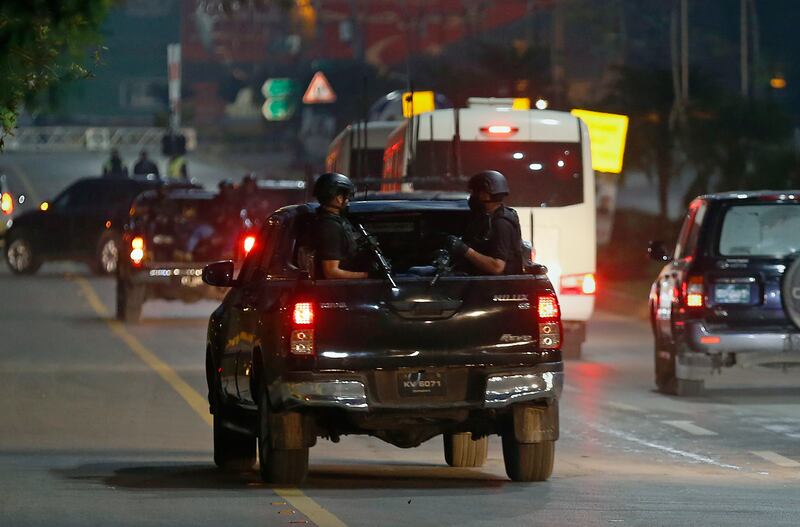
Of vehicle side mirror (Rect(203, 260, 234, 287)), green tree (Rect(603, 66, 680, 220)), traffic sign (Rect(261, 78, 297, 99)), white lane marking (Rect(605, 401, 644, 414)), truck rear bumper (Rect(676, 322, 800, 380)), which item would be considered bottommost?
white lane marking (Rect(605, 401, 644, 414))

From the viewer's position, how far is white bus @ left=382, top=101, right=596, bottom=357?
24406 mm

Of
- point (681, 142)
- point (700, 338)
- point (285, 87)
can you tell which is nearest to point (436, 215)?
point (700, 338)

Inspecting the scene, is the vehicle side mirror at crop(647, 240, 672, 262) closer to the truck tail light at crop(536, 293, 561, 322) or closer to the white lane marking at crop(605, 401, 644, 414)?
the white lane marking at crop(605, 401, 644, 414)

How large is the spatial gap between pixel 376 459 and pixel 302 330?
9.99 ft

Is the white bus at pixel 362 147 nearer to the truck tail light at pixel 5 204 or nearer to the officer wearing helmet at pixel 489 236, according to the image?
the truck tail light at pixel 5 204

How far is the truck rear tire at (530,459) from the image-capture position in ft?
40.4

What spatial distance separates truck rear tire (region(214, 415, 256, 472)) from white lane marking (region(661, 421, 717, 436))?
4.16 m

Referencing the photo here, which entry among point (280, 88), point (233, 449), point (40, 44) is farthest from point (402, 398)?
point (280, 88)

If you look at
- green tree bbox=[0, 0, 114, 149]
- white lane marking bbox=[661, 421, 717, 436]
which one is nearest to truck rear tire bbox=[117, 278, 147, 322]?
white lane marking bbox=[661, 421, 717, 436]

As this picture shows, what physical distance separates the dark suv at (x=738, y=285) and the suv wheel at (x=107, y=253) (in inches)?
775

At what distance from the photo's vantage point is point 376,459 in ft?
47.9

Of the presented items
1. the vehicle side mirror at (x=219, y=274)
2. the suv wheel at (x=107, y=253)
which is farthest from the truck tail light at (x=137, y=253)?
the vehicle side mirror at (x=219, y=274)

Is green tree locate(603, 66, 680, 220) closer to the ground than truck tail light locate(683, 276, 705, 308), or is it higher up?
higher up

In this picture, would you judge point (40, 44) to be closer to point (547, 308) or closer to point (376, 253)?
point (376, 253)
